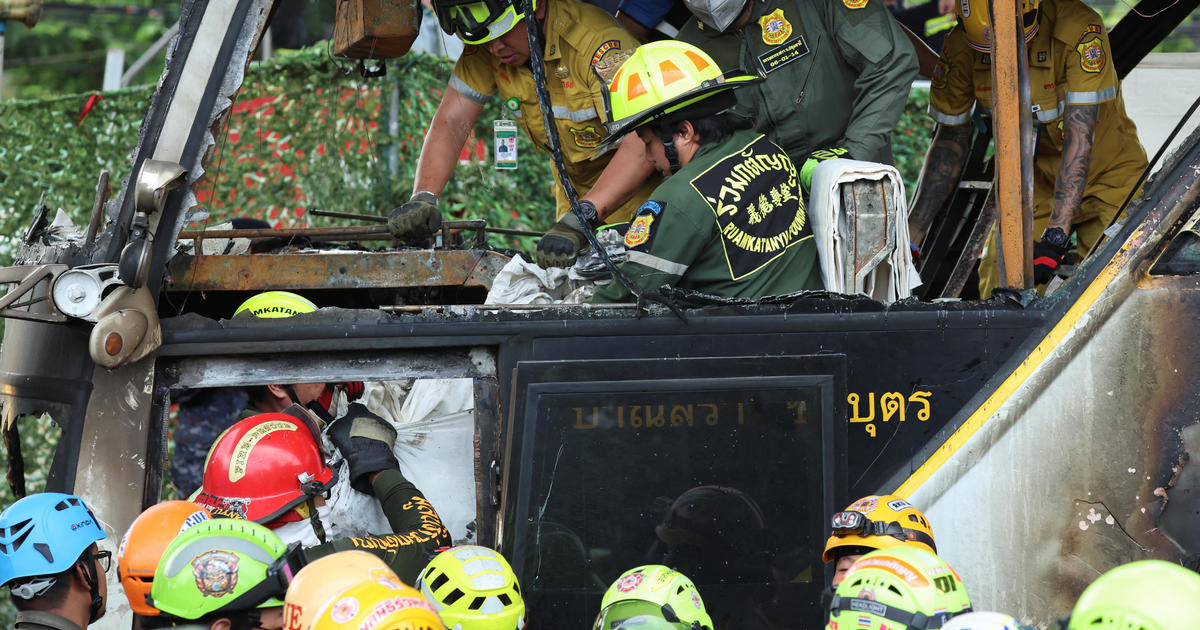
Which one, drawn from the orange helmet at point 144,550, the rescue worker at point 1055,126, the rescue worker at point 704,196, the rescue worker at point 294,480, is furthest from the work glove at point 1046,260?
the orange helmet at point 144,550

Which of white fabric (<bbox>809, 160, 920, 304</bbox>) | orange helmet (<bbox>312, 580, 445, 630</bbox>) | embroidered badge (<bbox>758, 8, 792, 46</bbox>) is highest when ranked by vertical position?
embroidered badge (<bbox>758, 8, 792, 46</bbox>)

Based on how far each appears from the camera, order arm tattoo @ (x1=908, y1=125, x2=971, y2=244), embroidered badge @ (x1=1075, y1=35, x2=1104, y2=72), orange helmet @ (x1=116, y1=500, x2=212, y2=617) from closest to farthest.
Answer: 1. orange helmet @ (x1=116, y1=500, x2=212, y2=617)
2. embroidered badge @ (x1=1075, y1=35, x2=1104, y2=72)
3. arm tattoo @ (x1=908, y1=125, x2=971, y2=244)

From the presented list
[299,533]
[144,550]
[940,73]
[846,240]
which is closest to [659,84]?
[846,240]

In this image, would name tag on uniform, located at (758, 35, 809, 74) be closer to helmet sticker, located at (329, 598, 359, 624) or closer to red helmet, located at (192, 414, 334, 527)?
red helmet, located at (192, 414, 334, 527)

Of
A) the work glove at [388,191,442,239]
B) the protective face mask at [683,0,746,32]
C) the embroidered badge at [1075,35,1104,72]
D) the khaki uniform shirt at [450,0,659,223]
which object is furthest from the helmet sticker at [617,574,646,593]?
the embroidered badge at [1075,35,1104,72]

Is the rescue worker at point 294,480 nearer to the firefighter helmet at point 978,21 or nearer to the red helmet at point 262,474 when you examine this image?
the red helmet at point 262,474

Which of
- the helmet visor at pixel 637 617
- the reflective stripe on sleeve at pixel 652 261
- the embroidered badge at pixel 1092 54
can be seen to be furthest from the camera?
the embroidered badge at pixel 1092 54

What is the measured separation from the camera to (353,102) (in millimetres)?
9516

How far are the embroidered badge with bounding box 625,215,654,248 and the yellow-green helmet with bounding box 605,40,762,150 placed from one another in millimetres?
392

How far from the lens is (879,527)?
330 centimetres

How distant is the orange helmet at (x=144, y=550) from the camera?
11.0 ft

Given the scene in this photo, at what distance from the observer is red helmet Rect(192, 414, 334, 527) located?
12.4 feet

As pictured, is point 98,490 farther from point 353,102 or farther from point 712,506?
point 353,102

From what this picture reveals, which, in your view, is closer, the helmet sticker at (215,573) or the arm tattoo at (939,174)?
the helmet sticker at (215,573)
